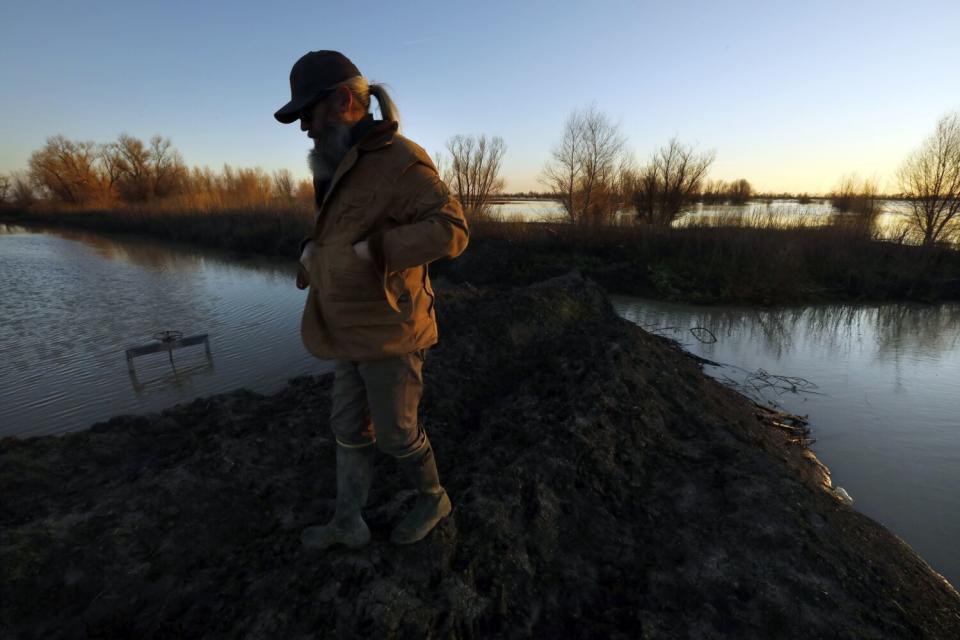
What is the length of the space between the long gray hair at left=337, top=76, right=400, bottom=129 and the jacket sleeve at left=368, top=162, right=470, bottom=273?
248mm

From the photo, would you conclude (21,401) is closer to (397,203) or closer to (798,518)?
(397,203)

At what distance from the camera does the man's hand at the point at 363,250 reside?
1.30 metres

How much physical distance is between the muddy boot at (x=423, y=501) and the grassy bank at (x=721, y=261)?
10299 mm

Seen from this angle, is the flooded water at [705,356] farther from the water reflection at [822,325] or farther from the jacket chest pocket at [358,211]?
the jacket chest pocket at [358,211]

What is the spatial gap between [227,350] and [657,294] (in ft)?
32.1

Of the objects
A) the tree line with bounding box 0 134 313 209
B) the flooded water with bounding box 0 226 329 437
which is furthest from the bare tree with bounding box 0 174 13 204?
the flooded water with bounding box 0 226 329 437

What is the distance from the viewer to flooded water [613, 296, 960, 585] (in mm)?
3264

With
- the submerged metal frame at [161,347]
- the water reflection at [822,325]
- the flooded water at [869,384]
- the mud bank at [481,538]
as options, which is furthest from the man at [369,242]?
the water reflection at [822,325]

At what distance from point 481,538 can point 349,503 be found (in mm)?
613

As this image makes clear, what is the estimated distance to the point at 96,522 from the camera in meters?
2.10

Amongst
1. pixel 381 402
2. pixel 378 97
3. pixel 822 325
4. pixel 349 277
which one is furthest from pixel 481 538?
pixel 822 325

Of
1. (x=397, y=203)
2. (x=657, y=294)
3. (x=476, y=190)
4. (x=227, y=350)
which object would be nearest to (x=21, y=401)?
(x=227, y=350)

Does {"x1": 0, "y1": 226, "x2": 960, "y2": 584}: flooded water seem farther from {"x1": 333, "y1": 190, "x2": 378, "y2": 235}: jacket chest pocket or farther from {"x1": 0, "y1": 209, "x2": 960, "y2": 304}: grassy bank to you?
{"x1": 333, "y1": 190, "x2": 378, "y2": 235}: jacket chest pocket

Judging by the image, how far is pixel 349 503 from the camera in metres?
1.75
